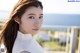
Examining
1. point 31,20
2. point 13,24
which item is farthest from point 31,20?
point 13,24

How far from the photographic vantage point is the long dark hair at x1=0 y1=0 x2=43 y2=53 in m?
1.12

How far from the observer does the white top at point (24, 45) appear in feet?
3.59

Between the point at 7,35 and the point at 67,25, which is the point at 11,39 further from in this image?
the point at 67,25

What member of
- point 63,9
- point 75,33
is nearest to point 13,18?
point 63,9

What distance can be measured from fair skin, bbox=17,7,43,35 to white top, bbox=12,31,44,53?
28 millimetres

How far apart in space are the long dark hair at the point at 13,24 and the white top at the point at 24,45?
4cm

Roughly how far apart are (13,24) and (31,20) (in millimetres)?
106

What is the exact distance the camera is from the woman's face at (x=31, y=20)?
3.71 feet

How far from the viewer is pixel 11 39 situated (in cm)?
118

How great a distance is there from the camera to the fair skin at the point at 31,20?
113 cm

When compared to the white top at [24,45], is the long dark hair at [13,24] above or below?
above

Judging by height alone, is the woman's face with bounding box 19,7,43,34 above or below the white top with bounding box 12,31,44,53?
above

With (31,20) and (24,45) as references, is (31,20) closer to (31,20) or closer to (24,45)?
(31,20)

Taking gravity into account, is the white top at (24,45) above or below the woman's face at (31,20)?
below
